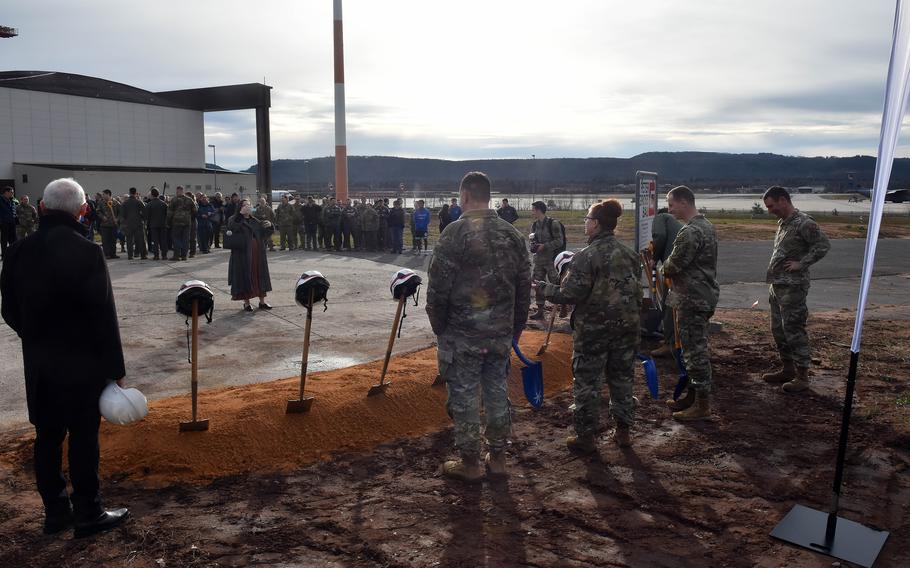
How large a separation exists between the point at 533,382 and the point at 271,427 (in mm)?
2293

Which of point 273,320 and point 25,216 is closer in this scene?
point 273,320

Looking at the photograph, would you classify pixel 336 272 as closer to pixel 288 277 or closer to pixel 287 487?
pixel 288 277

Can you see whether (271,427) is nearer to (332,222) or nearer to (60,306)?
(60,306)

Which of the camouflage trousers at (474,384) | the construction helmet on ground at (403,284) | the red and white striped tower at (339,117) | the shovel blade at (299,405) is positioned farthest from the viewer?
the red and white striped tower at (339,117)

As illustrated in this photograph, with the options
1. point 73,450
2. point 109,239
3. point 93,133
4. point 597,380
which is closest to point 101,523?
point 73,450

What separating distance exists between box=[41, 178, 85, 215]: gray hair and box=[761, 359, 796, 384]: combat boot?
Answer: 263 inches

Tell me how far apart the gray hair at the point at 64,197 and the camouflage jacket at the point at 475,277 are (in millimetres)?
2164

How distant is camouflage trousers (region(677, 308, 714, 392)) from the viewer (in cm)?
620

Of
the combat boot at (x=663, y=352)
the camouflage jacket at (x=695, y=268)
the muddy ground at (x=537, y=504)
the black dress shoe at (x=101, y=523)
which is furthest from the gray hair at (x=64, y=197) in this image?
the combat boot at (x=663, y=352)

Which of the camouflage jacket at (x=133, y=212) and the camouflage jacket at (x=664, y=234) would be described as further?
the camouflage jacket at (x=133, y=212)

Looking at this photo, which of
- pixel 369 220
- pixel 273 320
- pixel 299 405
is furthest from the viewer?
pixel 369 220

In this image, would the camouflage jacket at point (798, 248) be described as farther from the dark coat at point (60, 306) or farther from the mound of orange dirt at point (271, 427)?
the dark coat at point (60, 306)

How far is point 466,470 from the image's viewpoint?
15.8 ft

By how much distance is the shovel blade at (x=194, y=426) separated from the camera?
5277mm
